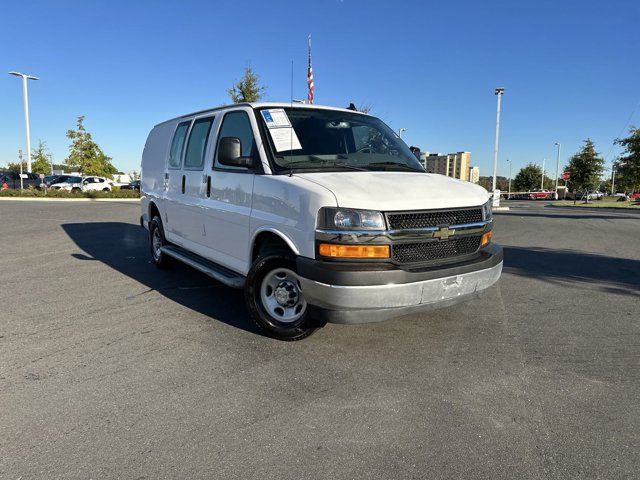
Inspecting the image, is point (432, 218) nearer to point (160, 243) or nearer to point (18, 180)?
point (160, 243)

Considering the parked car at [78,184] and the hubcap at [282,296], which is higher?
the parked car at [78,184]

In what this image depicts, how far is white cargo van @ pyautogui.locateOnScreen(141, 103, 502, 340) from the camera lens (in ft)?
A: 10.8

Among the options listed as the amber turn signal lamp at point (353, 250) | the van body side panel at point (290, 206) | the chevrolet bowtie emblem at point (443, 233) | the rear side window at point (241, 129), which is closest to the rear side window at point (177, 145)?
the rear side window at point (241, 129)

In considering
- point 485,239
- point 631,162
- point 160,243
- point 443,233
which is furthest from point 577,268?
point 631,162

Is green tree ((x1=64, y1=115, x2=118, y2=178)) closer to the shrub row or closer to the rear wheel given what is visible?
the shrub row

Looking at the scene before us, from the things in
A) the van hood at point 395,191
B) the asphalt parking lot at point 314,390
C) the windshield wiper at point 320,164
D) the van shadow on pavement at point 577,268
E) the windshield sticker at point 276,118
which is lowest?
the asphalt parking lot at point 314,390

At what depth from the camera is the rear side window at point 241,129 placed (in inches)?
169

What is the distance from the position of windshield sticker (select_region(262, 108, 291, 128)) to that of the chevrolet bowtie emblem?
1729mm

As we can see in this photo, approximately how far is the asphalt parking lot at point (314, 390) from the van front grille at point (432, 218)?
108 cm

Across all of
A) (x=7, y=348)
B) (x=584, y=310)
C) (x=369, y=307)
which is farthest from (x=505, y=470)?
(x=7, y=348)

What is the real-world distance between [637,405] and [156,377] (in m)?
3.27

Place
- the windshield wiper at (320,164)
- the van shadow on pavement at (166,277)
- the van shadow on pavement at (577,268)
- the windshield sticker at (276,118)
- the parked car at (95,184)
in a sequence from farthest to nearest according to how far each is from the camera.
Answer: the parked car at (95,184)
the van shadow on pavement at (577,268)
the van shadow on pavement at (166,277)
the windshield sticker at (276,118)
the windshield wiper at (320,164)

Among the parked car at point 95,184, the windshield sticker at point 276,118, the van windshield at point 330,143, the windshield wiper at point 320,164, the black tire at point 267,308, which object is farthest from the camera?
the parked car at point 95,184

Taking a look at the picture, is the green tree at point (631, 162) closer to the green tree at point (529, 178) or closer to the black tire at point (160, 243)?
the black tire at point (160, 243)
